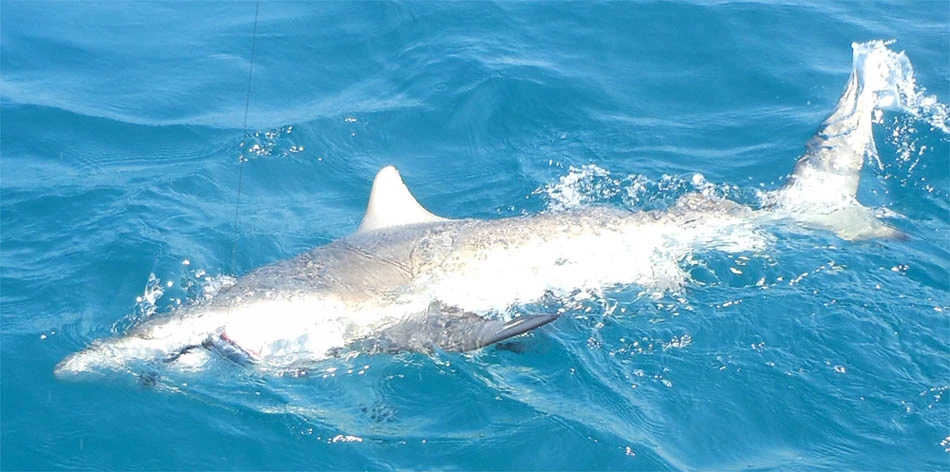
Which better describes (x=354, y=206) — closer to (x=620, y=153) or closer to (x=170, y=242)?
(x=170, y=242)

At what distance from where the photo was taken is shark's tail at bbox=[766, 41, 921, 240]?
381 inches

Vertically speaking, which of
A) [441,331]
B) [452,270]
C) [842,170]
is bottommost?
[441,331]

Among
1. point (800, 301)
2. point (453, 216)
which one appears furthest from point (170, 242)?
point (800, 301)

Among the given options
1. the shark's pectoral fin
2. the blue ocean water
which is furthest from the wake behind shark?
the blue ocean water

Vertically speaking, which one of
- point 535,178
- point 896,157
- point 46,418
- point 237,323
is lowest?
point 46,418

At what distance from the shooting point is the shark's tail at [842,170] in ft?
31.7

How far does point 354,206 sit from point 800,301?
→ 5.13 metres

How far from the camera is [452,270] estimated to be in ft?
29.4

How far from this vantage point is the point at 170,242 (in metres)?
9.86

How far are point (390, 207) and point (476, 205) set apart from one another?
4.76 feet

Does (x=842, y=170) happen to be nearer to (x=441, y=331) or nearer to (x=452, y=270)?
(x=452, y=270)

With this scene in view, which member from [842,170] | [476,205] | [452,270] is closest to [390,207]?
[452,270]

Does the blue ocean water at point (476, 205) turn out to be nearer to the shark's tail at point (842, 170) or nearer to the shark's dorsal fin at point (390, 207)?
the shark's tail at point (842, 170)

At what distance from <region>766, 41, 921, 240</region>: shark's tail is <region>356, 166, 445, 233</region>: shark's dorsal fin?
385 cm
